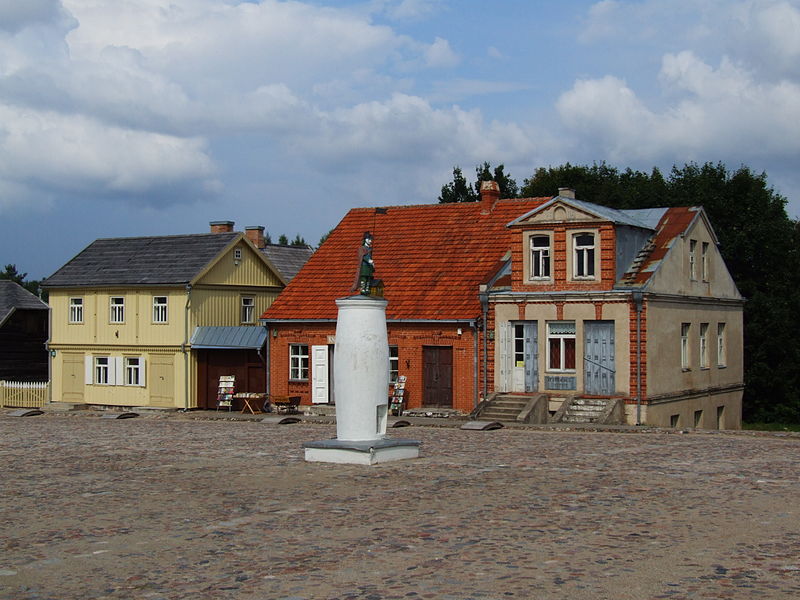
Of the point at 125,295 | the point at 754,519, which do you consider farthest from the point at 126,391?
the point at 754,519

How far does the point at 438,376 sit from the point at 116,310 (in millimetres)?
14763

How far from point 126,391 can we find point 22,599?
32.3 meters

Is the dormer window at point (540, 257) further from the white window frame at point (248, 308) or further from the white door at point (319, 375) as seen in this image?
the white window frame at point (248, 308)

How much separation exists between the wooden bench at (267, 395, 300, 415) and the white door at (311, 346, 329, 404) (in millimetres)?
638

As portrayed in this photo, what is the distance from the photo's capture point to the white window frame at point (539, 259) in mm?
32094

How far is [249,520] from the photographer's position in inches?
549

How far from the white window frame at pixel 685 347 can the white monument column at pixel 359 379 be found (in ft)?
51.6

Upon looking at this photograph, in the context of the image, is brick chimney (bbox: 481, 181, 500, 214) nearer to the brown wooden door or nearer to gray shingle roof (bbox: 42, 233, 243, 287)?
the brown wooden door

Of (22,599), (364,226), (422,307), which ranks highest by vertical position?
(364,226)

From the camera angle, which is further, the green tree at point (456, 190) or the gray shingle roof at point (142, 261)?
the green tree at point (456, 190)

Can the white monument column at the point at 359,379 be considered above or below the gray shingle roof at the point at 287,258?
below

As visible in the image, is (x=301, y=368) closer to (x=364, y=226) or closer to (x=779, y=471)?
(x=364, y=226)

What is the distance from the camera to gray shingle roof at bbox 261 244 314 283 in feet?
161

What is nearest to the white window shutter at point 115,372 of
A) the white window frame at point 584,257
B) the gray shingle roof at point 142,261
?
the gray shingle roof at point 142,261
